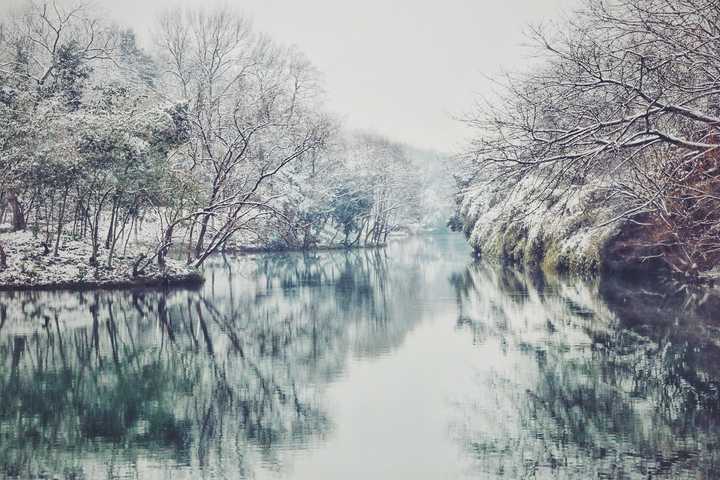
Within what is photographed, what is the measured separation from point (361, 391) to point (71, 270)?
17.6 m

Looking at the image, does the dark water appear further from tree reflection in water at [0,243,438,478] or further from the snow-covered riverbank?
the snow-covered riverbank

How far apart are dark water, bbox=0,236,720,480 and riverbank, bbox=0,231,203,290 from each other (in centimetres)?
450

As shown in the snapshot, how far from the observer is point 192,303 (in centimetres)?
2067

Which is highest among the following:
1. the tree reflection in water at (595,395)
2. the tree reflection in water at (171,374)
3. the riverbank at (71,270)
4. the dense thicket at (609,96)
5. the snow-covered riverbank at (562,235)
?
the dense thicket at (609,96)

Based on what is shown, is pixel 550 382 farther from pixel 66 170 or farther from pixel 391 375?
pixel 66 170

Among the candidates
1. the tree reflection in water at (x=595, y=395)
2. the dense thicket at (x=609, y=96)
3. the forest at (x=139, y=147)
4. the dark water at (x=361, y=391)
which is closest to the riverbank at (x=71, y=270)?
the forest at (x=139, y=147)

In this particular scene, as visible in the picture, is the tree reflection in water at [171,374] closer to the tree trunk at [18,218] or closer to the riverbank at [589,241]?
the tree trunk at [18,218]

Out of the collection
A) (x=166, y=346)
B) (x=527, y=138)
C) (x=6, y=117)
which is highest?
(x=6, y=117)

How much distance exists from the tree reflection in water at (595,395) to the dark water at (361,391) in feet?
0.10

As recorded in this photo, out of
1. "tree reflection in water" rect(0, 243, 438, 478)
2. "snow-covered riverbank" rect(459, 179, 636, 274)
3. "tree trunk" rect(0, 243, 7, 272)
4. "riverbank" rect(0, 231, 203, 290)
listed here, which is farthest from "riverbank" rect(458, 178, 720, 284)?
"tree trunk" rect(0, 243, 7, 272)

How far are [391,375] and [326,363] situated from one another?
1309 millimetres

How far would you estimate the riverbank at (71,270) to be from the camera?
24125 millimetres

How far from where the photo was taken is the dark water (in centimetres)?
687

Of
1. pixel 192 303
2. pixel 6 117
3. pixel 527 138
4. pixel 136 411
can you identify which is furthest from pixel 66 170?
pixel 527 138
